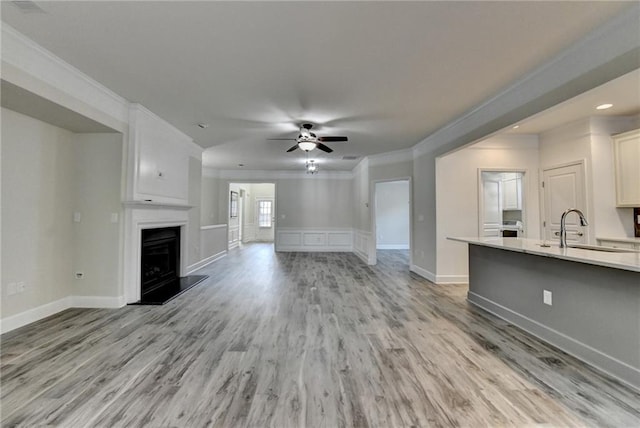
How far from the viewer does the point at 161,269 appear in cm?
485

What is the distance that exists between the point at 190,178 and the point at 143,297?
97.7 inches

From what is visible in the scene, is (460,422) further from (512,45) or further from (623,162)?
(623,162)

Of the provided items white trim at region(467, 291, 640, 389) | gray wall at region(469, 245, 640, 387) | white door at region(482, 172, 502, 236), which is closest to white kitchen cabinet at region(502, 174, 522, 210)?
white door at region(482, 172, 502, 236)

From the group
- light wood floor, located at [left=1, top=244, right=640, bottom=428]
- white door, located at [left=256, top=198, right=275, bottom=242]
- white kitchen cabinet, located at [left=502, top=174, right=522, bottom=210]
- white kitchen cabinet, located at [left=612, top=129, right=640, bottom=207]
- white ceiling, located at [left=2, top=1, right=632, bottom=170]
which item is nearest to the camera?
light wood floor, located at [left=1, top=244, right=640, bottom=428]

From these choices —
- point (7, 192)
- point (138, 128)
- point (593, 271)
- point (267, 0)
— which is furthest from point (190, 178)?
point (593, 271)

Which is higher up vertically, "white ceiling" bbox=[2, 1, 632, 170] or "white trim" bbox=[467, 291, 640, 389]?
"white ceiling" bbox=[2, 1, 632, 170]

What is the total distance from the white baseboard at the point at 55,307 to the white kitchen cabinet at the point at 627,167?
7143 millimetres

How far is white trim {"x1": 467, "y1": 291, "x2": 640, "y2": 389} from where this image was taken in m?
2.07

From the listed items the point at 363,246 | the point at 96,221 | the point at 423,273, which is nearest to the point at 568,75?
the point at 423,273

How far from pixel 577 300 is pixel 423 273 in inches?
125

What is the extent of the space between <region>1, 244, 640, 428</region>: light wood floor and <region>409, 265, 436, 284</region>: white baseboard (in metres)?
1.41

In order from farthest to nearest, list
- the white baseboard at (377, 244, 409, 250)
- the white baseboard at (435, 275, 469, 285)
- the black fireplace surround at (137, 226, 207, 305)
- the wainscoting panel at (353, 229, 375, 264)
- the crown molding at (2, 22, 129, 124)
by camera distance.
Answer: the white baseboard at (377, 244, 409, 250) < the wainscoting panel at (353, 229, 375, 264) < the white baseboard at (435, 275, 469, 285) < the black fireplace surround at (137, 226, 207, 305) < the crown molding at (2, 22, 129, 124)

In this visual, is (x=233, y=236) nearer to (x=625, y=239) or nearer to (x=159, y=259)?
(x=159, y=259)

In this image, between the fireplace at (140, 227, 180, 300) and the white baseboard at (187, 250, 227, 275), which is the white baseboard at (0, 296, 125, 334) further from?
the white baseboard at (187, 250, 227, 275)
